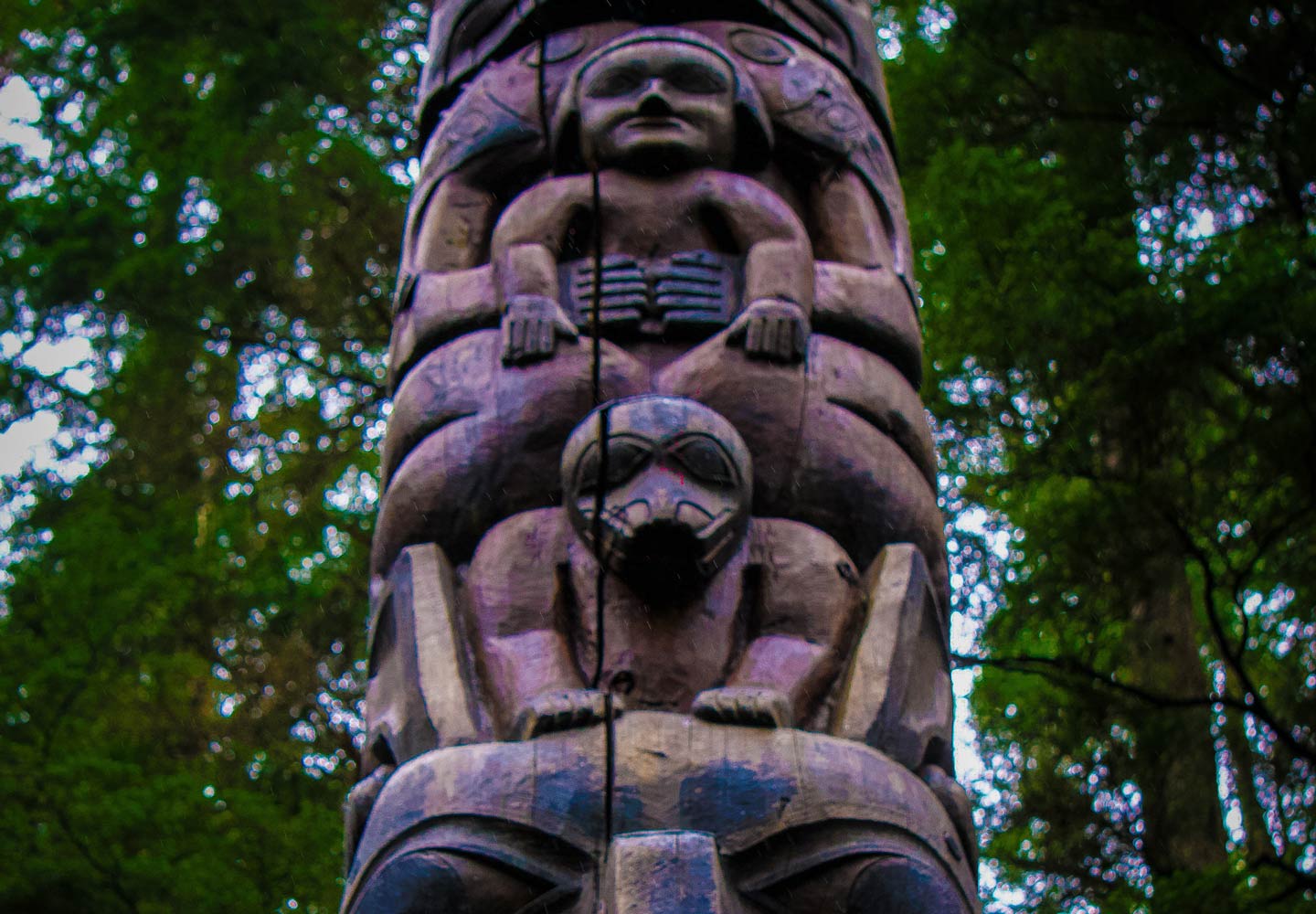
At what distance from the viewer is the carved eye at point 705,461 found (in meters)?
4.39

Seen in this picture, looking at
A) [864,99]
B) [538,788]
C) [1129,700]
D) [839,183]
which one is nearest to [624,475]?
[538,788]

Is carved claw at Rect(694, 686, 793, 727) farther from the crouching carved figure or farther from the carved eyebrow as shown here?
the carved eyebrow

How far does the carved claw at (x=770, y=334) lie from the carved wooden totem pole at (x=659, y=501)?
14mm

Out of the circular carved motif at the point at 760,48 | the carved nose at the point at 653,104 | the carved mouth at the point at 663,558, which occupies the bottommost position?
the carved mouth at the point at 663,558

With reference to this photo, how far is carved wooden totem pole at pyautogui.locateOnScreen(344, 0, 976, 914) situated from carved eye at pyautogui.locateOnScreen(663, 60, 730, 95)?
1 cm

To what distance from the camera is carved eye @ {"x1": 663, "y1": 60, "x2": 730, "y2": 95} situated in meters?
5.61

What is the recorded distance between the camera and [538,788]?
149 inches

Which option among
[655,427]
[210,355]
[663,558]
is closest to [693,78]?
[655,427]

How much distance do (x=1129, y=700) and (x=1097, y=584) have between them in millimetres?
773

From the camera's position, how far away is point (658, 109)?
5.53m

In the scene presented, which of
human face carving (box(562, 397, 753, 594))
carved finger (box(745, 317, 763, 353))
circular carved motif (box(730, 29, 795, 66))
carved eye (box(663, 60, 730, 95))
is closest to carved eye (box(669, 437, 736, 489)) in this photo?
human face carving (box(562, 397, 753, 594))

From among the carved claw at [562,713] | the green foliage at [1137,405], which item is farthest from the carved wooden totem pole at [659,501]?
the green foliage at [1137,405]

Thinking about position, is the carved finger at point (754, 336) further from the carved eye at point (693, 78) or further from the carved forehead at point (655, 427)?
the carved eye at point (693, 78)

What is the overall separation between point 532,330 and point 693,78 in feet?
4.02
